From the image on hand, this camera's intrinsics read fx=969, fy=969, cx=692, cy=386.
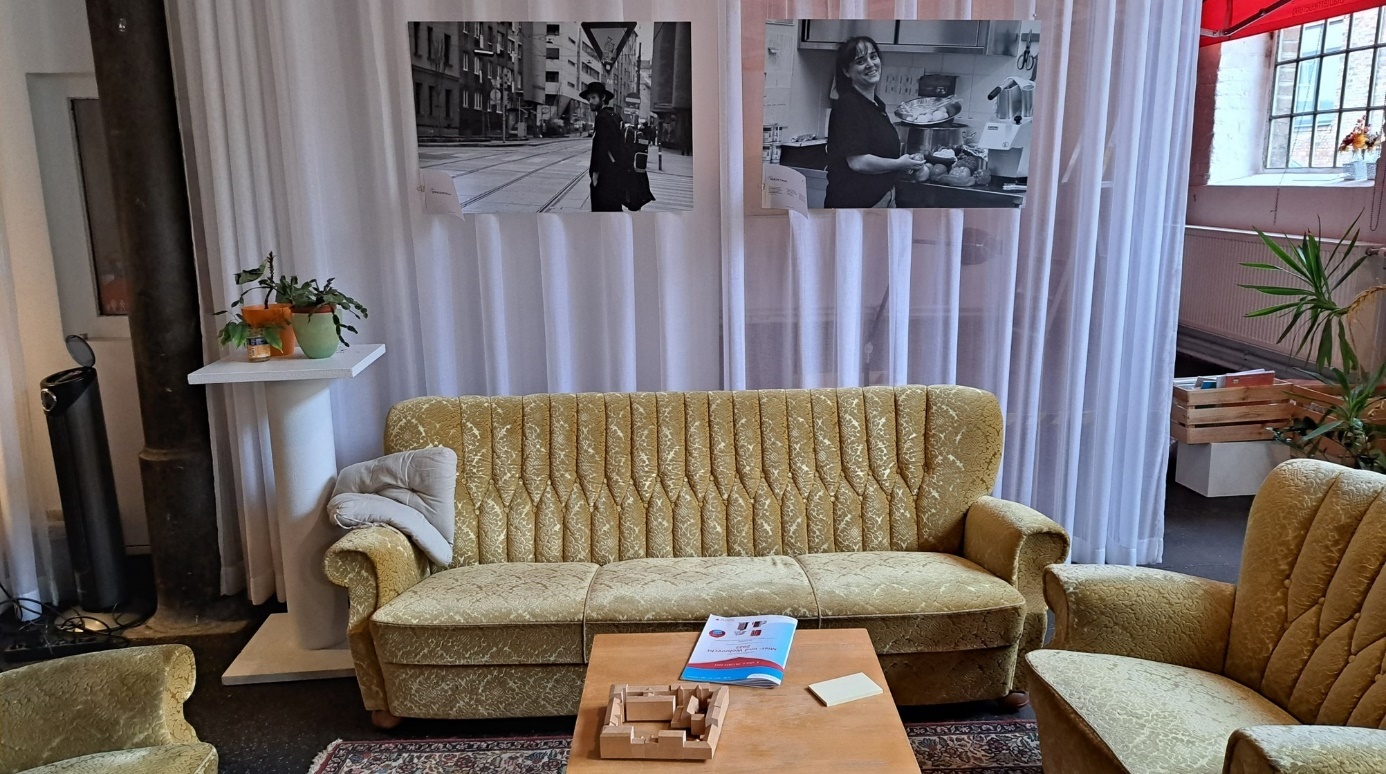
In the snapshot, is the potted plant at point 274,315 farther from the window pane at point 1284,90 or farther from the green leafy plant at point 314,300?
the window pane at point 1284,90

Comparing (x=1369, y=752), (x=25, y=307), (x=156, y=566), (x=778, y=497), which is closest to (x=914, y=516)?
(x=778, y=497)

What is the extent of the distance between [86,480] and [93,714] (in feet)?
5.82

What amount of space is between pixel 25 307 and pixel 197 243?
0.83 meters

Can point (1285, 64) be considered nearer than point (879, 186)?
No

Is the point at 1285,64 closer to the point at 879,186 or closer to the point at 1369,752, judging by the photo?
the point at 879,186

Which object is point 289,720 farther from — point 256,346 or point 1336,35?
→ point 1336,35

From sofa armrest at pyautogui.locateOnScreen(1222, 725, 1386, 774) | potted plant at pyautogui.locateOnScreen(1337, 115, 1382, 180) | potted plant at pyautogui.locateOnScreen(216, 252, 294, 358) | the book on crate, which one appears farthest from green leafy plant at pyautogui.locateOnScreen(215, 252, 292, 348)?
potted plant at pyautogui.locateOnScreen(1337, 115, 1382, 180)

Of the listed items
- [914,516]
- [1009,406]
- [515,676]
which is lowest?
[515,676]

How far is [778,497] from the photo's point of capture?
10.2ft

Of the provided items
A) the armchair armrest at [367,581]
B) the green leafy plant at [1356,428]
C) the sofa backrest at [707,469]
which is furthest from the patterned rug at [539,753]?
the green leafy plant at [1356,428]

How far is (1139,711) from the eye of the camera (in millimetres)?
1966

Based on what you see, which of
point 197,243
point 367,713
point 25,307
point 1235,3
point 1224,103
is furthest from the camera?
point 1224,103

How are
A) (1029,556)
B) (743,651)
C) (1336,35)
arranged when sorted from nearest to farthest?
(743,651)
(1029,556)
(1336,35)

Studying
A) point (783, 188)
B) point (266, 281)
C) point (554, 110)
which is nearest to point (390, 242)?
point (266, 281)
